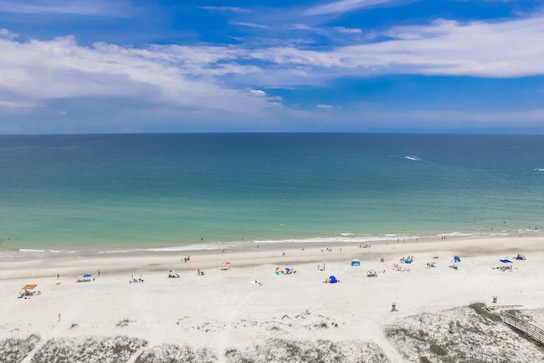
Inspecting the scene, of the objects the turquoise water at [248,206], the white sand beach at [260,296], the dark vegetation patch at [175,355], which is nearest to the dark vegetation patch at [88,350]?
the white sand beach at [260,296]

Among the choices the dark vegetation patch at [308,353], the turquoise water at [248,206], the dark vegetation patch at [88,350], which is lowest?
the dark vegetation patch at [308,353]

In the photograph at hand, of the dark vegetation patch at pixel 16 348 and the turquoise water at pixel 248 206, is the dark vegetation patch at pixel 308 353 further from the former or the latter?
the turquoise water at pixel 248 206

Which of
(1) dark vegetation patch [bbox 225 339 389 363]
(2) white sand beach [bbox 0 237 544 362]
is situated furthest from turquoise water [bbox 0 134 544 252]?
(1) dark vegetation patch [bbox 225 339 389 363]

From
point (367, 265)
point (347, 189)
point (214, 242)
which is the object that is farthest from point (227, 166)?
point (367, 265)

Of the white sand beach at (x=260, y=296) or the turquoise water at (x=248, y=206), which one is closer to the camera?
the white sand beach at (x=260, y=296)

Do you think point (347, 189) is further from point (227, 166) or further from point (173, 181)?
point (227, 166)

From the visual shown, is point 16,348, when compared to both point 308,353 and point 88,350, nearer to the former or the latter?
point 88,350

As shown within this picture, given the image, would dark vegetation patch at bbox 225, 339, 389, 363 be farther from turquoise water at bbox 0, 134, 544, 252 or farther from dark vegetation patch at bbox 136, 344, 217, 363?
turquoise water at bbox 0, 134, 544, 252

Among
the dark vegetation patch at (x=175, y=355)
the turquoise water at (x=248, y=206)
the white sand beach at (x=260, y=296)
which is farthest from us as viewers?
the turquoise water at (x=248, y=206)
